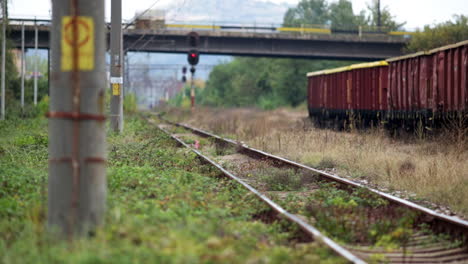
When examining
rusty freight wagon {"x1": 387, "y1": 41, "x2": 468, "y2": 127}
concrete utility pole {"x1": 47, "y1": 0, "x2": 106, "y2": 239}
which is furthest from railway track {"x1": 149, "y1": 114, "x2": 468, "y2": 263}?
rusty freight wagon {"x1": 387, "y1": 41, "x2": 468, "y2": 127}

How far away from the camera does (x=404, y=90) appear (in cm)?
2062

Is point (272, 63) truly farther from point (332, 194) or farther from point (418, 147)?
point (332, 194)

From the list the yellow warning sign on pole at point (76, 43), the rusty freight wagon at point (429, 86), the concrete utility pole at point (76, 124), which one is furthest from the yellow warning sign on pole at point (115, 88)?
the yellow warning sign on pole at point (76, 43)

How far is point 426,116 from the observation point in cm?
1872

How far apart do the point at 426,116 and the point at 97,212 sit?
1498 centimetres

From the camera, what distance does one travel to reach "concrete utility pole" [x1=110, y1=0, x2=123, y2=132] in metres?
22.2

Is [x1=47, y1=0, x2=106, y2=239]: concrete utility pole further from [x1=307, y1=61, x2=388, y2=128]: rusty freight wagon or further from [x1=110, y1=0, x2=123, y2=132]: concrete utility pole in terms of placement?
[x1=110, y1=0, x2=123, y2=132]: concrete utility pole

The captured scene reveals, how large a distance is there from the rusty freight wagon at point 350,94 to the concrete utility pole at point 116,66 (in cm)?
806

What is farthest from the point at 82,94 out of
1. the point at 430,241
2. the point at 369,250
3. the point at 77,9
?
the point at 430,241

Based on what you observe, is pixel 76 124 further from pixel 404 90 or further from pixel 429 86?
pixel 404 90

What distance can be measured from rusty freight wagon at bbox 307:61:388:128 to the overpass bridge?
1715 cm

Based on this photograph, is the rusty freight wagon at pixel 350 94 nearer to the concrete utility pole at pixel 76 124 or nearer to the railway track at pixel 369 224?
the railway track at pixel 369 224

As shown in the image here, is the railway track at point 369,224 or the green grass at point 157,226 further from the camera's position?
the railway track at point 369,224

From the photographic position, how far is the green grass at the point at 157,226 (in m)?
4.74
